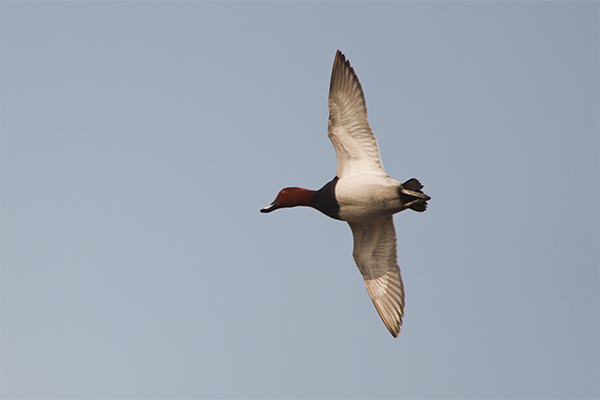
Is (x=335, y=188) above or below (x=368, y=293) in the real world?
above

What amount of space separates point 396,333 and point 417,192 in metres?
2.80

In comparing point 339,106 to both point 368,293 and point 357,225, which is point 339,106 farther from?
point 368,293

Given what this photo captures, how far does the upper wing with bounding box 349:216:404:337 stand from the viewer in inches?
473

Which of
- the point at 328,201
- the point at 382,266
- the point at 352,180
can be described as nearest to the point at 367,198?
the point at 352,180

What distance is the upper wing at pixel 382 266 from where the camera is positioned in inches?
473

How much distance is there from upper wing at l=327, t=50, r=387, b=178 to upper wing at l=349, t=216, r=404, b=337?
141cm

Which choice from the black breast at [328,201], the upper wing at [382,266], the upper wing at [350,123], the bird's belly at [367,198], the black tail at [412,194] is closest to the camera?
the black tail at [412,194]

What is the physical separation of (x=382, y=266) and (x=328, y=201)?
6.37 feet

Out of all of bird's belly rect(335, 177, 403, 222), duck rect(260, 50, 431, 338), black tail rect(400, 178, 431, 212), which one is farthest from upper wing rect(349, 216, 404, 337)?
black tail rect(400, 178, 431, 212)

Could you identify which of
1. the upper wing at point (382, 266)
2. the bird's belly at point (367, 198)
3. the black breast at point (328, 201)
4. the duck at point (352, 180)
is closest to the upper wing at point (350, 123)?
the duck at point (352, 180)

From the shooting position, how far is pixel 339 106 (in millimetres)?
10844

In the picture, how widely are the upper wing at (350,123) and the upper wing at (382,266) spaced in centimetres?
A: 141

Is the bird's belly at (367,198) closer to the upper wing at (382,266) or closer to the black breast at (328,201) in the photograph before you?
the black breast at (328,201)

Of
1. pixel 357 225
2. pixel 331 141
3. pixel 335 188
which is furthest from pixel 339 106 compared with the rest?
pixel 357 225
